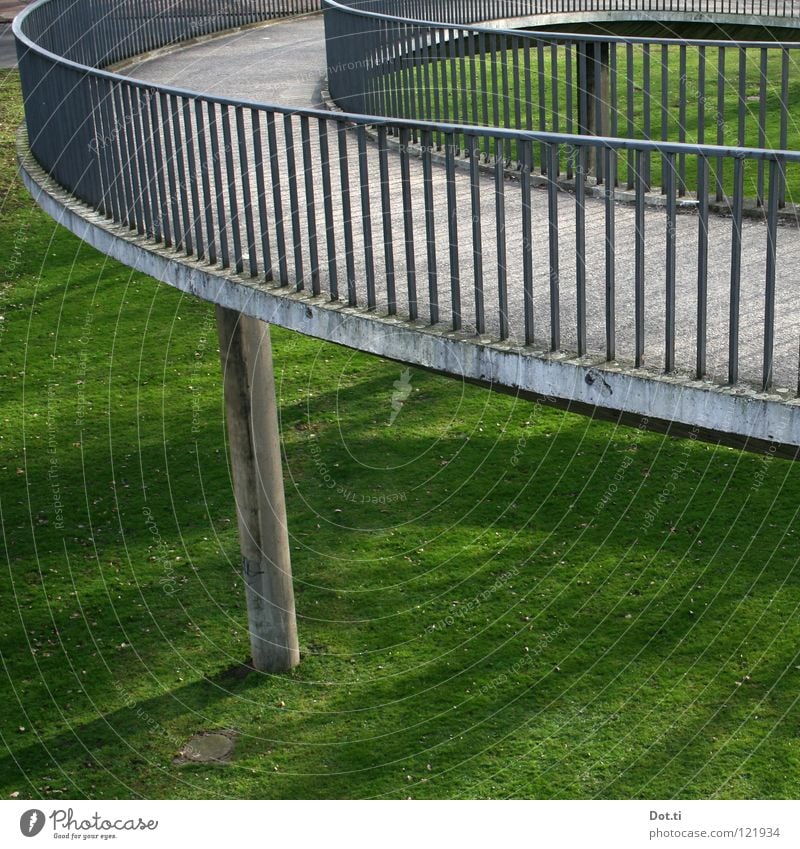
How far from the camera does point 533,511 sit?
16.3 m

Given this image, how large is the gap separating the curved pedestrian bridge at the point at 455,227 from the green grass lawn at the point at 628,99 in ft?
0.45

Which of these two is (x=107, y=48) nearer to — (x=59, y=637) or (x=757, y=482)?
(x=59, y=637)

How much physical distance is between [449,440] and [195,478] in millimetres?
3218

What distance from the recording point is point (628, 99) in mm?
12117

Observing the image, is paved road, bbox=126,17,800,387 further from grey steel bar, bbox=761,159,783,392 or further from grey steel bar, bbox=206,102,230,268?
grey steel bar, bbox=206,102,230,268

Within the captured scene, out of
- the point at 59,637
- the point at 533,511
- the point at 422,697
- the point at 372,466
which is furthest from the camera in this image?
the point at 372,466

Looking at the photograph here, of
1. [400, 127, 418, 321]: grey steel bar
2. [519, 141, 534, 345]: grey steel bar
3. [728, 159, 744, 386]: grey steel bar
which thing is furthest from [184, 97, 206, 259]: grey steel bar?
[728, 159, 744, 386]: grey steel bar

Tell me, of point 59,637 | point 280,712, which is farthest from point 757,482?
point 59,637

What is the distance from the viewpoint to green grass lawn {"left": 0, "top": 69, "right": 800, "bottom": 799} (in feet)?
42.3

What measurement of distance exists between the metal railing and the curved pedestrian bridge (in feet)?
0.09

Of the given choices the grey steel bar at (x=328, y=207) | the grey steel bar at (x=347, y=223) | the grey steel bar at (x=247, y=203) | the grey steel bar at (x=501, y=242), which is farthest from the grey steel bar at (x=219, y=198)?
the grey steel bar at (x=501, y=242)

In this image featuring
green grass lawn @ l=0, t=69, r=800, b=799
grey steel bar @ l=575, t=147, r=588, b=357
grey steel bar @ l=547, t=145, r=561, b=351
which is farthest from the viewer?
green grass lawn @ l=0, t=69, r=800, b=799

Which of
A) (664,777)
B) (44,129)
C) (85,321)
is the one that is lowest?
(664,777)

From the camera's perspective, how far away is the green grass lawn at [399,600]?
42.3 ft
